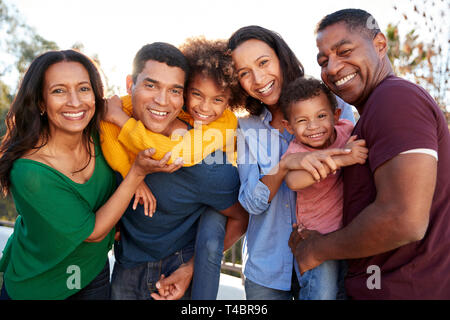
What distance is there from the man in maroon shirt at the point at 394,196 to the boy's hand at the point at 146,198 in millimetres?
1138

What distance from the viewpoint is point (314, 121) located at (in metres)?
2.14

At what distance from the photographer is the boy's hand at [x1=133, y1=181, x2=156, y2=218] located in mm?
2242

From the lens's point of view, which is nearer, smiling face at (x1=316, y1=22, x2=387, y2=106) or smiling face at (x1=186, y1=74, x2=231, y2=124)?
smiling face at (x1=316, y1=22, x2=387, y2=106)

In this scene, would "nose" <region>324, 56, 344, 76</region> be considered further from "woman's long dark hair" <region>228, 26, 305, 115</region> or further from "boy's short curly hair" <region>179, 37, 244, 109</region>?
"boy's short curly hair" <region>179, 37, 244, 109</region>

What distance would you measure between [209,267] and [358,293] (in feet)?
3.38

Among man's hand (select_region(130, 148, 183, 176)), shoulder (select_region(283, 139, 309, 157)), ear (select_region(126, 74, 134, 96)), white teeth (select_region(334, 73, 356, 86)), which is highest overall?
ear (select_region(126, 74, 134, 96))

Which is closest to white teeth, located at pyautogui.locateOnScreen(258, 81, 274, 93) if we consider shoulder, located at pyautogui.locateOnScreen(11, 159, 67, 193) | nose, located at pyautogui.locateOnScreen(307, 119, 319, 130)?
nose, located at pyautogui.locateOnScreen(307, 119, 319, 130)

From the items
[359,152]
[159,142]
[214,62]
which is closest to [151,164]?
[159,142]

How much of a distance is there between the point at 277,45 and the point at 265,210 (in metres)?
1.21

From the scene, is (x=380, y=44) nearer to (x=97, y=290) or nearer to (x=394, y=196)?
(x=394, y=196)

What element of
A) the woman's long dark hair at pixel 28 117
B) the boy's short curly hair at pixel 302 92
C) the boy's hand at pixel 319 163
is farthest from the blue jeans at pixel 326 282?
the woman's long dark hair at pixel 28 117

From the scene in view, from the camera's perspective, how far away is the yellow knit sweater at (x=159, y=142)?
2203mm

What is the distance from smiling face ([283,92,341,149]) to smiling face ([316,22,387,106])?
0.24 m

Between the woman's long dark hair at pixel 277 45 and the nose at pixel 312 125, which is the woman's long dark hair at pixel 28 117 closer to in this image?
the woman's long dark hair at pixel 277 45
